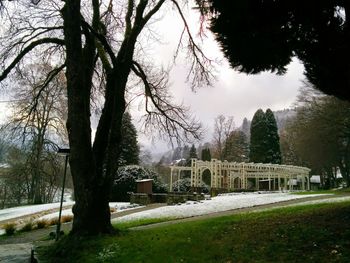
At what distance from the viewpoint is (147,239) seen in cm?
905

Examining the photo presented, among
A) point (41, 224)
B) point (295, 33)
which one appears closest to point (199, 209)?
point (41, 224)

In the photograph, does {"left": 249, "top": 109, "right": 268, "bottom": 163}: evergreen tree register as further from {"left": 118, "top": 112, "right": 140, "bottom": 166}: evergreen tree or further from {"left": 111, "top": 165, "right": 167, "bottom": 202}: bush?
{"left": 111, "top": 165, "right": 167, "bottom": 202}: bush

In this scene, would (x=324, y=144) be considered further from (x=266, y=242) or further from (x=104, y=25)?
(x=266, y=242)

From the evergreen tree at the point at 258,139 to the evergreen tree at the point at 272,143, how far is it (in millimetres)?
417

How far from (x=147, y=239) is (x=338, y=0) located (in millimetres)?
6043

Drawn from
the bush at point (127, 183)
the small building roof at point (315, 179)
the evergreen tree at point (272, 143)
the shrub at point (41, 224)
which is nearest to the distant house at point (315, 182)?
the small building roof at point (315, 179)

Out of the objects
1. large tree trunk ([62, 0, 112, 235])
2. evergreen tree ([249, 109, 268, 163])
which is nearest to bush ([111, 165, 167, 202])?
large tree trunk ([62, 0, 112, 235])

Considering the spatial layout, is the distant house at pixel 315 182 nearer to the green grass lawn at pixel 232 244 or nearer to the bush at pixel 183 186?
the bush at pixel 183 186

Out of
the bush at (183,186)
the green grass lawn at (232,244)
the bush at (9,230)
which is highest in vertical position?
the bush at (183,186)

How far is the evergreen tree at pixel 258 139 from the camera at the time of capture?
4850 centimetres

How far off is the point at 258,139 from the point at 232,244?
4322cm

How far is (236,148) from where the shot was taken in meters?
58.2

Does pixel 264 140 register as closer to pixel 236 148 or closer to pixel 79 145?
pixel 236 148

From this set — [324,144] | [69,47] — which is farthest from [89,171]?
[324,144]
